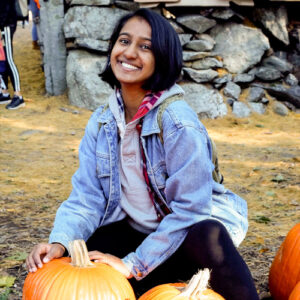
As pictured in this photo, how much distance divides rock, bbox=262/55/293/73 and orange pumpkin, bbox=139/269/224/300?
7.23 meters

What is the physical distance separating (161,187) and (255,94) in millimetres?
6394

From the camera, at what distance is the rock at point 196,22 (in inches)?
304

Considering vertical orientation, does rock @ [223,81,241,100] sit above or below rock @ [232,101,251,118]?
above

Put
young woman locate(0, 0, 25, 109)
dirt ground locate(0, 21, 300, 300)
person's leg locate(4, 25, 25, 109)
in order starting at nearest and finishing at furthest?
dirt ground locate(0, 21, 300, 300)
young woman locate(0, 0, 25, 109)
person's leg locate(4, 25, 25, 109)

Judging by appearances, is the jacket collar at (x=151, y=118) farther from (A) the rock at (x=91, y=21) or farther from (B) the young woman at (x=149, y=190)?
(A) the rock at (x=91, y=21)

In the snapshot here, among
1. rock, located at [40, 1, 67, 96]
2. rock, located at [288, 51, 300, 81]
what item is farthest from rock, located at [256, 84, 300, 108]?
rock, located at [40, 1, 67, 96]

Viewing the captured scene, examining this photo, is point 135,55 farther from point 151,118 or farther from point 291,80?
point 291,80

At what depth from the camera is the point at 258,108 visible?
26.0 ft

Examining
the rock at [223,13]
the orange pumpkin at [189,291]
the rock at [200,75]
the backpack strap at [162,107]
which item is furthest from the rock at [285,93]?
the orange pumpkin at [189,291]

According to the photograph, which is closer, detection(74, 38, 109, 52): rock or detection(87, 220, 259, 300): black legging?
detection(87, 220, 259, 300): black legging

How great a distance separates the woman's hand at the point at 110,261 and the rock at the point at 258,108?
6.42 meters

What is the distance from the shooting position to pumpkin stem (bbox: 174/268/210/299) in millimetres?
1565

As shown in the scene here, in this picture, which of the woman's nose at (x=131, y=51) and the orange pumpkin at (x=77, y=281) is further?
the woman's nose at (x=131, y=51)

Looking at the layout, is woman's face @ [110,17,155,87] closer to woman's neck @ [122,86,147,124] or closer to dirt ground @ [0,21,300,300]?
woman's neck @ [122,86,147,124]
